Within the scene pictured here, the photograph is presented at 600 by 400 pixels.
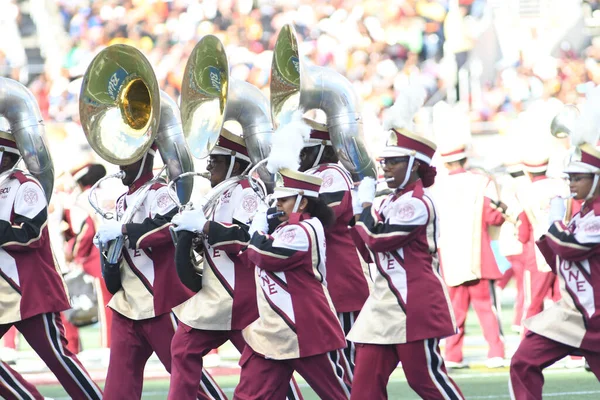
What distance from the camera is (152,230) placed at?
6.53 m

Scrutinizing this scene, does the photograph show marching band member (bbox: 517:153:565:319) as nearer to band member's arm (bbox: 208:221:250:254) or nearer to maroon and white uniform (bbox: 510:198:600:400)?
maroon and white uniform (bbox: 510:198:600:400)

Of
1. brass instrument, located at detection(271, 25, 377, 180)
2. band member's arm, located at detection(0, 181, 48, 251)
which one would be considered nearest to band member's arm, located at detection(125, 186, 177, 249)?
band member's arm, located at detection(0, 181, 48, 251)

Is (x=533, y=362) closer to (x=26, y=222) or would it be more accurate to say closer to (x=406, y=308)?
(x=406, y=308)

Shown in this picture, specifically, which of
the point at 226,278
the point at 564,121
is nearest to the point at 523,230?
the point at 564,121

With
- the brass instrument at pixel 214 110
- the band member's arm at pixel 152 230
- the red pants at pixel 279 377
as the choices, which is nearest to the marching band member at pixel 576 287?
the red pants at pixel 279 377

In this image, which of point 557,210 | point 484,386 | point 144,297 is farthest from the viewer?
point 484,386

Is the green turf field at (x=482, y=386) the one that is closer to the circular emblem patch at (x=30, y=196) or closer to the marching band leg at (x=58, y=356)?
the marching band leg at (x=58, y=356)

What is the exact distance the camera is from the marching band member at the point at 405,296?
582 centimetres

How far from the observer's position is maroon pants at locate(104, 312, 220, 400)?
6.56 m

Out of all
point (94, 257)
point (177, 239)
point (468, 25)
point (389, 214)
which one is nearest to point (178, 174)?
point (177, 239)

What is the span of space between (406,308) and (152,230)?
1560mm

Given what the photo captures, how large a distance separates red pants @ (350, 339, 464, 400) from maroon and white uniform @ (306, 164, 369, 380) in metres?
1.10

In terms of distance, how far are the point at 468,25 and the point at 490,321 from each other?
10908 mm

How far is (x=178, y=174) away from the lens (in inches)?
271
